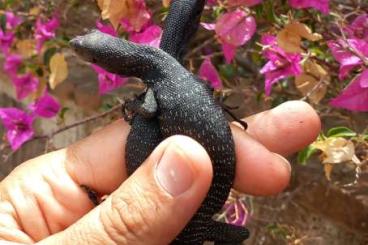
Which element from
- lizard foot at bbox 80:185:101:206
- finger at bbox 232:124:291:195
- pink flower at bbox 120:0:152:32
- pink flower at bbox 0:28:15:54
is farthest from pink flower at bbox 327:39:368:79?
pink flower at bbox 0:28:15:54

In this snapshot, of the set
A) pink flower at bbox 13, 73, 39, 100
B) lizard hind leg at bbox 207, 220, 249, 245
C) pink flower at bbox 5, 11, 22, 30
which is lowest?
pink flower at bbox 13, 73, 39, 100

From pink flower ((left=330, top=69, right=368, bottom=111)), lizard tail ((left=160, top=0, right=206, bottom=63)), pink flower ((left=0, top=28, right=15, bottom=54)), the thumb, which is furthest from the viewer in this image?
pink flower ((left=0, top=28, right=15, bottom=54))

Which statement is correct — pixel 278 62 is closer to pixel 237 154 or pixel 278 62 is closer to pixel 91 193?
pixel 237 154

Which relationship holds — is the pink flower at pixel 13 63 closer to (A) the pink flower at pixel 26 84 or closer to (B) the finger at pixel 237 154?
(A) the pink flower at pixel 26 84

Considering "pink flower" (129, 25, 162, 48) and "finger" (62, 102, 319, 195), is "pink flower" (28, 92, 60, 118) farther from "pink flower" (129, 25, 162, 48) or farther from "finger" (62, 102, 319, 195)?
"pink flower" (129, 25, 162, 48)

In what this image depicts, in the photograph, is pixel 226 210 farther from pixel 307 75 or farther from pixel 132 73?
pixel 132 73

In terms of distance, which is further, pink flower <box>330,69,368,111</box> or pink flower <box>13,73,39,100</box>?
pink flower <box>13,73,39,100</box>

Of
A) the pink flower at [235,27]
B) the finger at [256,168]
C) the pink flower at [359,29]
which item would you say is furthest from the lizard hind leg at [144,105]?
the pink flower at [359,29]

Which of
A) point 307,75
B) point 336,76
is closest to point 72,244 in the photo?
point 307,75
